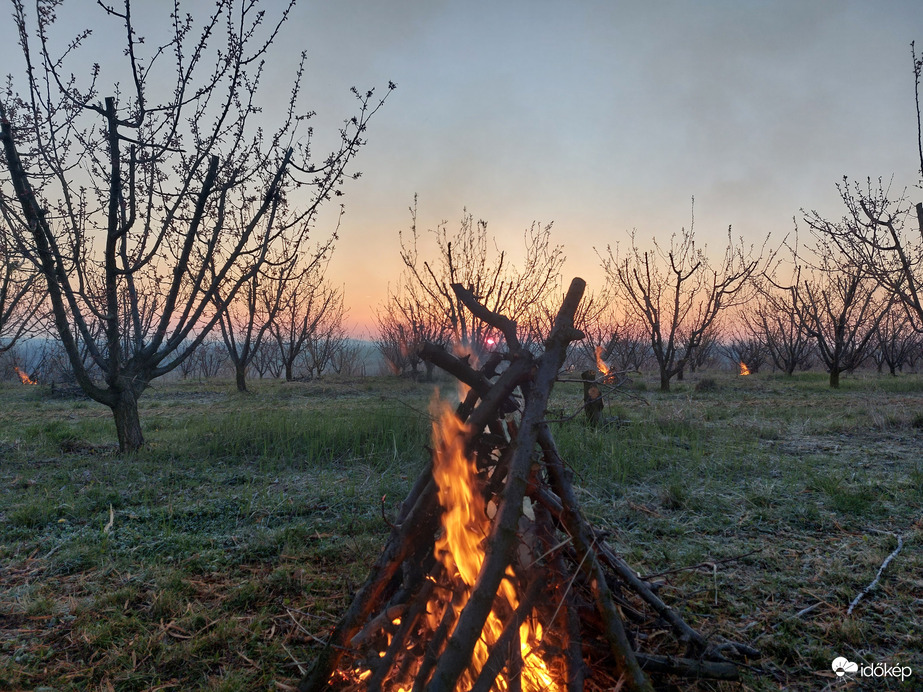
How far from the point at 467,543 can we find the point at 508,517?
369mm

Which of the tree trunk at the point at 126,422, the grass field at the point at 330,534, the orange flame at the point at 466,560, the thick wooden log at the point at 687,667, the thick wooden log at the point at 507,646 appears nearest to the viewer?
the thick wooden log at the point at 507,646

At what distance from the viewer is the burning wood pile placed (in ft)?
5.87

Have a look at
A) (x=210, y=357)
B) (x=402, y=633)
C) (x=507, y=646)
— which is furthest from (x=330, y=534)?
(x=210, y=357)

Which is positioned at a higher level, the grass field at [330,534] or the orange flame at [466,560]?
the orange flame at [466,560]

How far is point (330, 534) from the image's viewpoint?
12.8ft

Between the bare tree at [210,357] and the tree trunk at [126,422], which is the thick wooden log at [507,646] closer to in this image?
the tree trunk at [126,422]

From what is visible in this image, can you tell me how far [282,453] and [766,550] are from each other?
483cm

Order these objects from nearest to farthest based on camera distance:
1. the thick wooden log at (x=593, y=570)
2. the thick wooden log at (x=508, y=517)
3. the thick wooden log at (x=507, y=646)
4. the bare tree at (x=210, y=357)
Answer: the thick wooden log at (x=508, y=517) < the thick wooden log at (x=507, y=646) < the thick wooden log at (x=593, y=570) < the bare tree at (x=210, y=357)

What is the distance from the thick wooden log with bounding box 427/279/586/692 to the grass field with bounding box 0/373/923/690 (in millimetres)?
896

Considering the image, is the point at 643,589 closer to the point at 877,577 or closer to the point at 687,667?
the point at 687,667

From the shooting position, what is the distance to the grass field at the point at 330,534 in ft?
7.98

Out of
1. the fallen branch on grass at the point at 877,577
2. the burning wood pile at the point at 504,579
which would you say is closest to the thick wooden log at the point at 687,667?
the burning wood pile at the point at 504,579

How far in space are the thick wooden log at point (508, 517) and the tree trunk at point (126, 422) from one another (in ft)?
18.7

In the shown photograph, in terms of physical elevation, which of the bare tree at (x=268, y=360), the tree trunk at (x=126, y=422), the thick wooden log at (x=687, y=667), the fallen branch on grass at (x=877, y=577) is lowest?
the fallen branch on grass at (x=877, y=577)
